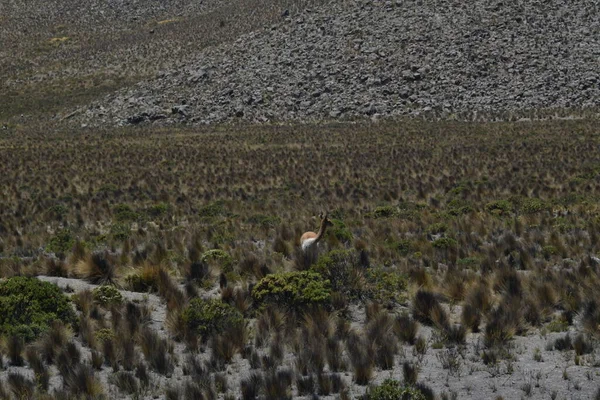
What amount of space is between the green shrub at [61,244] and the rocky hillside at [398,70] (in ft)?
126

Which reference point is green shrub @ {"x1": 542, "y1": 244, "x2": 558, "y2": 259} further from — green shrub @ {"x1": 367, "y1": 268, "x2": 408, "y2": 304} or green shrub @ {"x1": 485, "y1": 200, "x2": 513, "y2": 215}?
green shrub @ {"x1": 485, "y1": 200, "x2": 513, "y2": 215}

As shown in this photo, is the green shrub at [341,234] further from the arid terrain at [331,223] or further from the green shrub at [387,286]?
the green shrub at [387,286]

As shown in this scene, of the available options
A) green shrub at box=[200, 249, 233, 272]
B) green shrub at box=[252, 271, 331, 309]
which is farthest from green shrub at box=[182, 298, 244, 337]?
green shrub at box=[200, 249, 233, 272]

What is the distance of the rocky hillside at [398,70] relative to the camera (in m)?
54.5

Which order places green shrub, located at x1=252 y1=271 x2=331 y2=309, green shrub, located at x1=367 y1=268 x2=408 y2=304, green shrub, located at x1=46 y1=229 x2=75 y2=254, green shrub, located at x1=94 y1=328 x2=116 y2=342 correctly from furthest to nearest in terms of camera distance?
green shrub, located at x1=46 y1=229 x2=75 y2=254, green shrub, located at x1=367 y1=268 x2=408 y2=304, green shrub, located at x1=252 y1=271 x2=331 y2=309, green shrub, located at x1=94 y1=328 x2=116 y2=342

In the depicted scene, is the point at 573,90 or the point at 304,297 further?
the point at 573,90

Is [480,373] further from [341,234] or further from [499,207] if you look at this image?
[499,207]

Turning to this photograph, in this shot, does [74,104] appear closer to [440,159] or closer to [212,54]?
[212,54]

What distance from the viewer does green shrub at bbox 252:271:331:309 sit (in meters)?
11.4

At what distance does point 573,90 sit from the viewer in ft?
177

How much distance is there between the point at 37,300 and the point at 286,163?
22550 millimetres

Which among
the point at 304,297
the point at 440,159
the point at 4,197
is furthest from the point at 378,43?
the point at 304,297

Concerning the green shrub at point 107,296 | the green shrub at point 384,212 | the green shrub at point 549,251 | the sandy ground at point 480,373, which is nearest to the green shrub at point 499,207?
the green shrub at point 384,212

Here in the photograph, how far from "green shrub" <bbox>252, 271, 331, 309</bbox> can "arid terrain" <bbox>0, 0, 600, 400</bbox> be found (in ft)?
0.14
